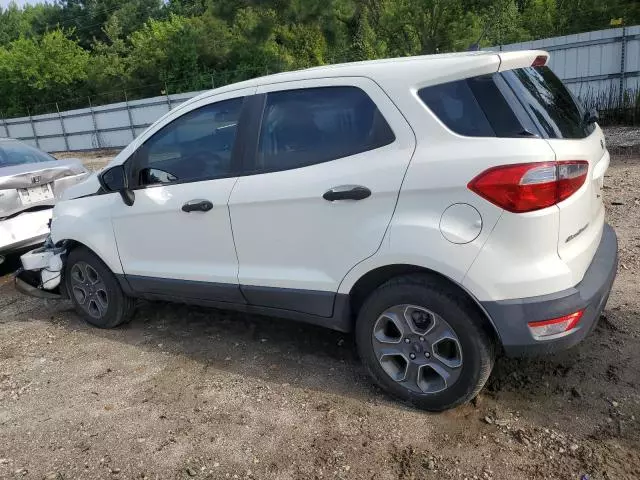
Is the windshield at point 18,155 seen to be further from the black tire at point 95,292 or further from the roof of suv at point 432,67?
the roof of suv at point 432,67

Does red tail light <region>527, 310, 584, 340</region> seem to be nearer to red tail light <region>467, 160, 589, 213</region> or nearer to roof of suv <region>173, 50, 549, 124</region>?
red tail light <region>467, 160, 589, 213</region>

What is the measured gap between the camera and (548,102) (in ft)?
9.59

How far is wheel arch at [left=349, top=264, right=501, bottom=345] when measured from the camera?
278 centimetres

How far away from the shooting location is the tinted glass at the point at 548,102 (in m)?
2.74

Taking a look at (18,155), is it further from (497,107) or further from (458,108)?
(497,107)

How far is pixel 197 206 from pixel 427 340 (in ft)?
5.46

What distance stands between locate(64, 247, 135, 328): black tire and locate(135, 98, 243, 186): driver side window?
89cm

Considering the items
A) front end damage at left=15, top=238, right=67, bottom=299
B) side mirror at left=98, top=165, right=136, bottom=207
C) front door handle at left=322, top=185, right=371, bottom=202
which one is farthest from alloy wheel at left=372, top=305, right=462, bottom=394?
front end damage at left=15, top=238, right=67, bottom=299

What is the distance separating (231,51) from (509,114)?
95.5 ft

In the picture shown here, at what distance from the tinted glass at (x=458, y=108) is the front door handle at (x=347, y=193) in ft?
1.73

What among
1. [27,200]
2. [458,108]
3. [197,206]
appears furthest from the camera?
[27,200]

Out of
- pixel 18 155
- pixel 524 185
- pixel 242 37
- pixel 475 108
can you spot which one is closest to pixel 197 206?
pixel 475 108

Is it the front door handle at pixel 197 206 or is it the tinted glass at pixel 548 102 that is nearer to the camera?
the tinted glass at pixel 548 102

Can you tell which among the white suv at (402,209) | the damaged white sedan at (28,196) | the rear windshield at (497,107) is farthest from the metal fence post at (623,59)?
the damaged white sedan at (28,196)
